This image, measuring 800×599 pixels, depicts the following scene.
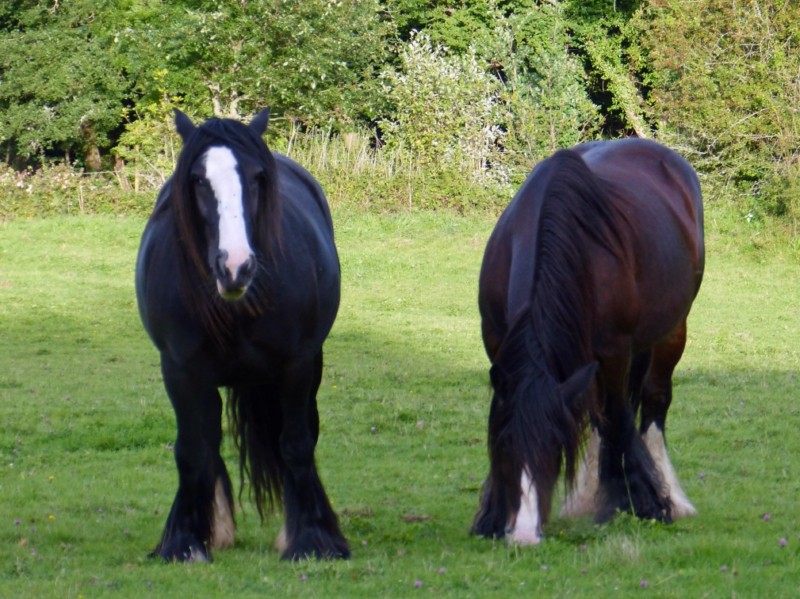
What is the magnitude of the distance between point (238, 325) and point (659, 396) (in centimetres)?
285

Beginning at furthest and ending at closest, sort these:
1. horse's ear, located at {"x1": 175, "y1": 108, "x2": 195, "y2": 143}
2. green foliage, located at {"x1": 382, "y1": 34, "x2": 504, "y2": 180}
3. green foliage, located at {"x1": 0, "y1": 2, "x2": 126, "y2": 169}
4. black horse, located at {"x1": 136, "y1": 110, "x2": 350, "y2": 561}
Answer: green foliage, located at {"x1": 0, "y1": 2, "x2": 126, "y2": 169}, green foliage, located at {"x1": 382, "y1": 34, "x2": 504, "y2": 180}, horse's ear, located at {"x1": 175, "y1": 108, "x2": 195, "y2": 143}, black horse, located at {"x1": 136, "y1": 110, "x2": 350, "y2": 561}

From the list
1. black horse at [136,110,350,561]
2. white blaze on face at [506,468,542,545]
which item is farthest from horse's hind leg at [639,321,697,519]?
black horse at [136,110,350,561]

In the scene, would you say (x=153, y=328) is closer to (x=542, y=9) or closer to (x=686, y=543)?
(x=686, y=543)

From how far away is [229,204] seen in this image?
14.9ft

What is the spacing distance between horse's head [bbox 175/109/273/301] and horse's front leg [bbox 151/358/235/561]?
24.8 inches

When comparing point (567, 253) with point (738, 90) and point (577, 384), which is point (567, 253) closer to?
point (577, 384)

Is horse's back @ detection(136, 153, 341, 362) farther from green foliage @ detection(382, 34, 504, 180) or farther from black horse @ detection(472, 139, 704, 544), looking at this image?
green foliage @ detection(382, 34, 504, 180)

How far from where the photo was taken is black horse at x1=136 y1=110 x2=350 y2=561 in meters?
4.67

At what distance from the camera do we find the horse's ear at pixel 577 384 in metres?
4.81

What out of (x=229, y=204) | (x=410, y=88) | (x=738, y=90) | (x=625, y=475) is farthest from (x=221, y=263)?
(x=410, y=88)

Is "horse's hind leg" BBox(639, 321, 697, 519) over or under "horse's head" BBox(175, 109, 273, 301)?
under

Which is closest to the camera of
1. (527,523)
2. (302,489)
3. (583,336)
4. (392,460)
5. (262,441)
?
(527,523)

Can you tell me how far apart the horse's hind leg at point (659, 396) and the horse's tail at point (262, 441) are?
2.12m

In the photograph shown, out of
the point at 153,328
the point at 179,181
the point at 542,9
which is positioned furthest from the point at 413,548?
the point at 542,9
